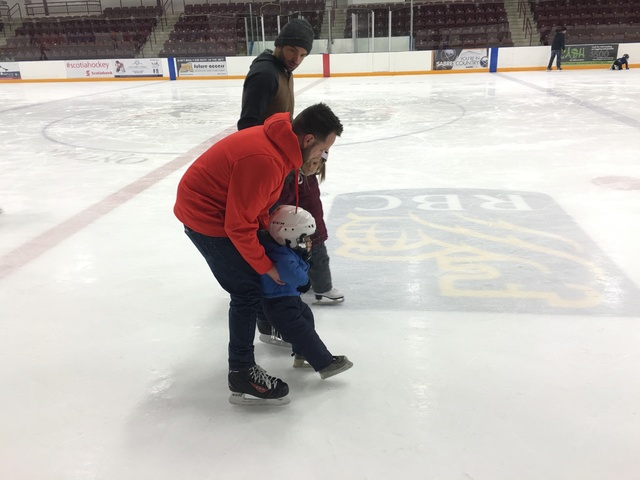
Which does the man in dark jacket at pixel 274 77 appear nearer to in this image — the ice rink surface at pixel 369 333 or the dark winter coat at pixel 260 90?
the dark winter coat at pixel 260 90

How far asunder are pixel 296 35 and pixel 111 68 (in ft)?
58.2

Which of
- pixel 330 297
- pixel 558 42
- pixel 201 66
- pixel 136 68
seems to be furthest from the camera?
pixel 136 68

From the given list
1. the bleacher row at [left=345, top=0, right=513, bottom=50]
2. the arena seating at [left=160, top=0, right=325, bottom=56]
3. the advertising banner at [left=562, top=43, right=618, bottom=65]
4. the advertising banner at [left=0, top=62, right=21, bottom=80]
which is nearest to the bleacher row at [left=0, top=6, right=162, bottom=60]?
the advertising banner at [left=0, top=62, right=21, bottom=80]

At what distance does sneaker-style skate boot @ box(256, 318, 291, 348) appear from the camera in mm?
2086

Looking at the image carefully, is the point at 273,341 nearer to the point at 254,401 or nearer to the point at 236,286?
the point at 254,401

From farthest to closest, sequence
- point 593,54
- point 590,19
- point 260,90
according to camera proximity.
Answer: point 590,19
point 593,54
point 260,90

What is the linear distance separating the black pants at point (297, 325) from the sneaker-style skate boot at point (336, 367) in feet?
0.09

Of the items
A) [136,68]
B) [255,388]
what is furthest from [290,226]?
[136,68]

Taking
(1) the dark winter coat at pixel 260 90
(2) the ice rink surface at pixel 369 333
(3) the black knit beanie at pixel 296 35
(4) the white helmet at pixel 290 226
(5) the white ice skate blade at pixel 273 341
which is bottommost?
(5) the white ice skate blade at pixel 273 341

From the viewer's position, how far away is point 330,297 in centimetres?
237

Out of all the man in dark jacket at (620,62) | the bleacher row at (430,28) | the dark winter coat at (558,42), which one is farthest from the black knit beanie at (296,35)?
the man in dark jacket at (620,62)

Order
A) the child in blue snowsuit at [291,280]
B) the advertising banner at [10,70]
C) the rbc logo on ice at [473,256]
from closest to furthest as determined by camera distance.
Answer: the child in blue snowsuit at [291,280] < the rbc logo on ice at [473,256] < the advertising banner at [10,70]

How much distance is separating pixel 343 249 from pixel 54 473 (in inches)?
72.6

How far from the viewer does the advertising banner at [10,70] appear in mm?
17953
